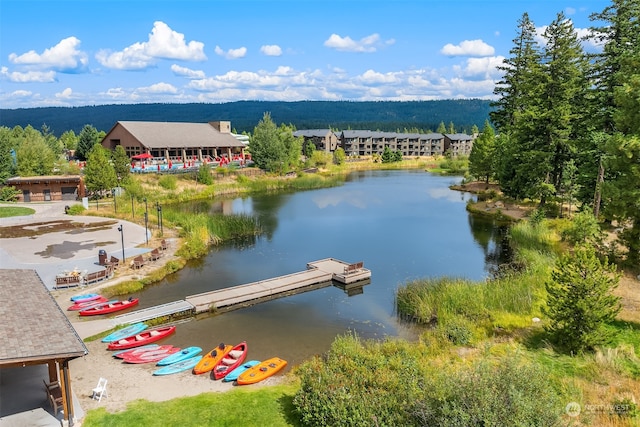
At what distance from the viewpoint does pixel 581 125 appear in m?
37.2

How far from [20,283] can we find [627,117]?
88.0 feet

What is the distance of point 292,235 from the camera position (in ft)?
124

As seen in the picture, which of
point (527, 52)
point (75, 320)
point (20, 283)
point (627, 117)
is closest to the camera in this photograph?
point (20, 283)

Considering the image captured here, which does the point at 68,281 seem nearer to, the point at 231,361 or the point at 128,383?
the point at 128,383

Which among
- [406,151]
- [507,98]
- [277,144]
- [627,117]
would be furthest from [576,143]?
[406,151]

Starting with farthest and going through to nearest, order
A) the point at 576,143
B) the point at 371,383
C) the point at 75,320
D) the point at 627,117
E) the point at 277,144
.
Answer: the point at 277,144, the point at 576,143, the point at 627,117, the point at 75,320, the point at 371,383

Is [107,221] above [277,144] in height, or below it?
below

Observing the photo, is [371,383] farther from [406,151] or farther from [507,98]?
[406,151]

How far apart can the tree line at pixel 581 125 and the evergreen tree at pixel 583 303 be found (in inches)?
371

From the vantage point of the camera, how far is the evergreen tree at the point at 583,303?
1436 centimetres


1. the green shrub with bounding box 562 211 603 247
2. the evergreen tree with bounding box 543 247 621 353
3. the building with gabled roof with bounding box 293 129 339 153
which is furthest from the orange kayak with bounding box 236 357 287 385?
the building with gabled roof with bounding box 293 129 339 153

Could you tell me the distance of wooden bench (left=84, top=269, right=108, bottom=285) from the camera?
2342 cm

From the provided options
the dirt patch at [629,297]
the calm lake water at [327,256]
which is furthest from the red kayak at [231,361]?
the dirt patch at [629,297]

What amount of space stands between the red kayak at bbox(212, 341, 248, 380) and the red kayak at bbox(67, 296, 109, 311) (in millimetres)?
8187
